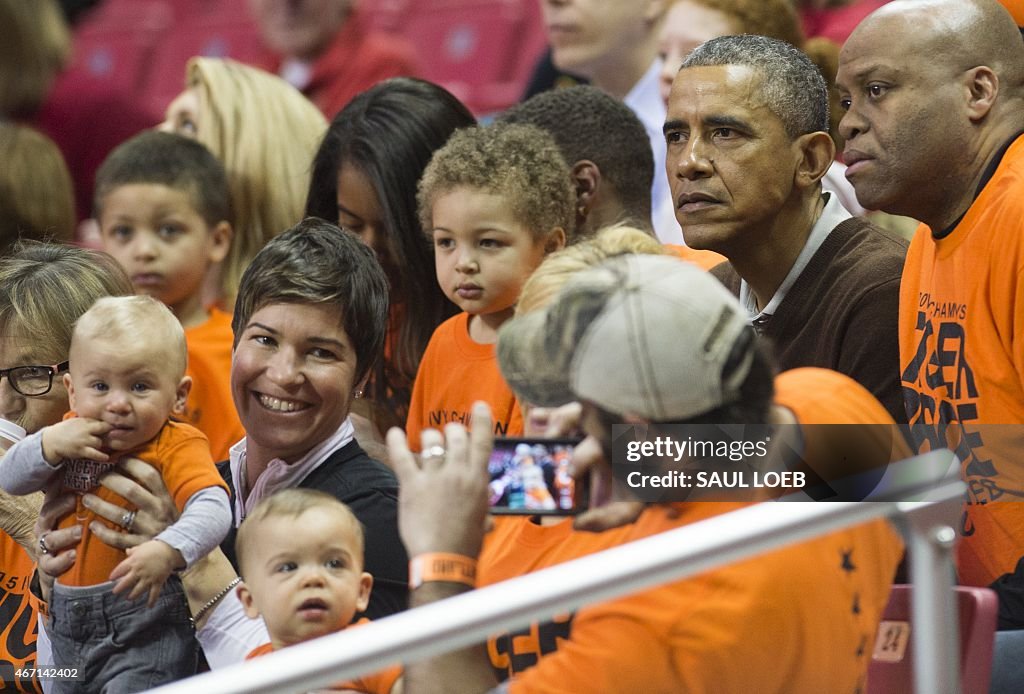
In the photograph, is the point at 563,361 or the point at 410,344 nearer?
the point at 563,361

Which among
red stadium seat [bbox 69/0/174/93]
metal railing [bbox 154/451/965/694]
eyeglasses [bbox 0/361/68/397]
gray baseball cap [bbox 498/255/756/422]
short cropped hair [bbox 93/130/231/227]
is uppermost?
red stadium seat [bbox 69/0/174/93]

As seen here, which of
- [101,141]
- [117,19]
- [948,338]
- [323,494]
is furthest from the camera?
[117,19]

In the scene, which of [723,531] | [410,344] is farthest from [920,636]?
[410,344]

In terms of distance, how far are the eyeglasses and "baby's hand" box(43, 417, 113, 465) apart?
0.37 m

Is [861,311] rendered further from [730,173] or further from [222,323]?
[222,323]

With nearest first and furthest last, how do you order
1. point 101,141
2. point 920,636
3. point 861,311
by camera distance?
point 920,636 < point 861,311 < point 101,141

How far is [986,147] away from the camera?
2705mm

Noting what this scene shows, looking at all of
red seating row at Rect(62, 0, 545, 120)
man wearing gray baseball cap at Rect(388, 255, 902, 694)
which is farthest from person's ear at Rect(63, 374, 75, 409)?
red seating row at Rect(62, 0, 545, 120)

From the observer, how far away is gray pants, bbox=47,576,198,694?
2555 mm

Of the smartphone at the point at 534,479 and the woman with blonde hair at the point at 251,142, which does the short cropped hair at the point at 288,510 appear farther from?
the woman with blonde hair at the point at 251,142

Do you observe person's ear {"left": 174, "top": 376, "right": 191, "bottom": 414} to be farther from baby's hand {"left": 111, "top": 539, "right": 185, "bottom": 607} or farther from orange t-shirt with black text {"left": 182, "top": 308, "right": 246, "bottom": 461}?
orange t-shirt with black text {"left": 182, "top": 308, "right": 246, "bottom": 461}

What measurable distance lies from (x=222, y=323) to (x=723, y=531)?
244 cm

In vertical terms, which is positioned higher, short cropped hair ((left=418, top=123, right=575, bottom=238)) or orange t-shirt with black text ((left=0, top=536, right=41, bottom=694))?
short cropped hair ((left=418, top=123, right=575, bottom=238))

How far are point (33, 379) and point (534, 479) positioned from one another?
1.33m
